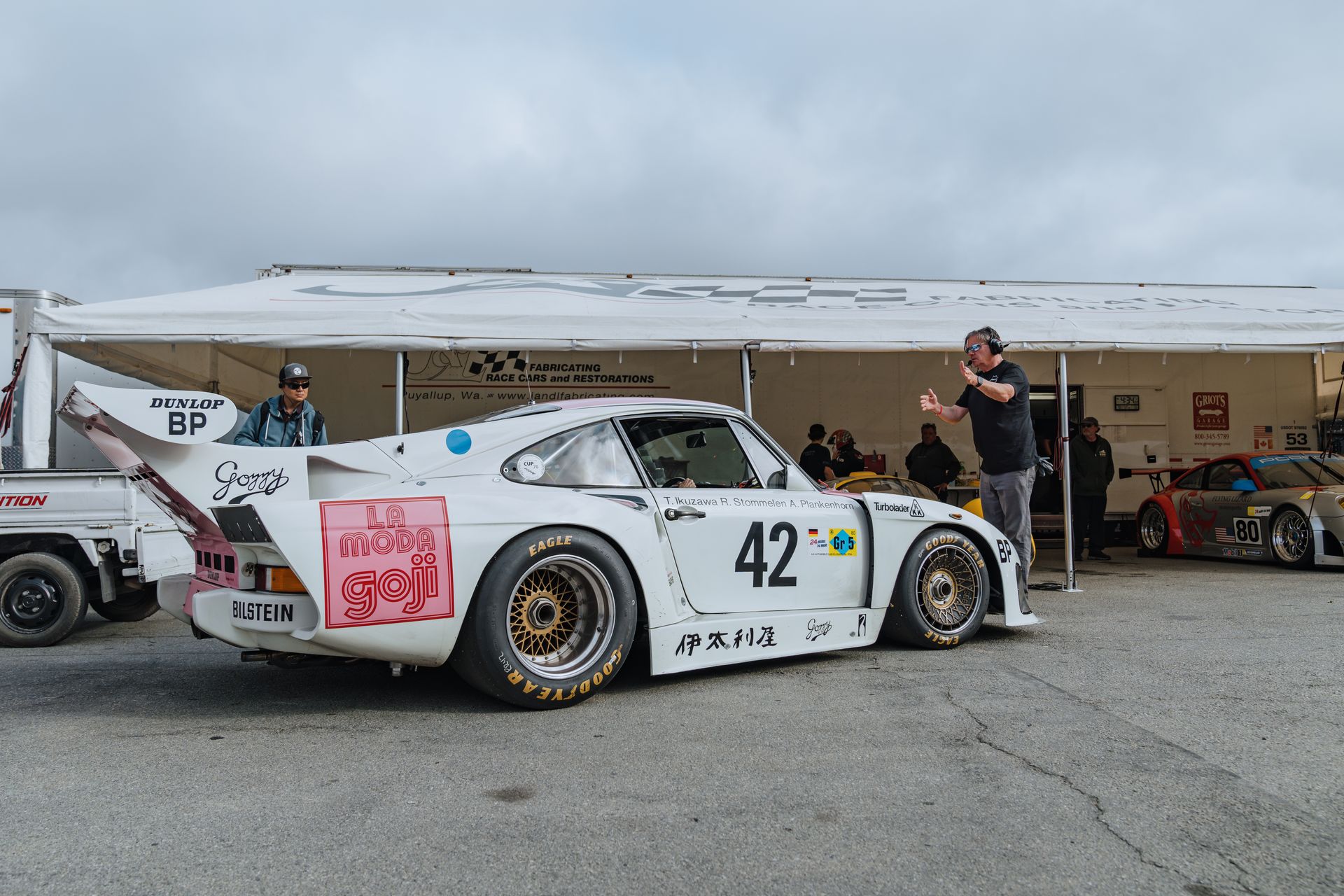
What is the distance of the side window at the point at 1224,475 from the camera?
417 inches

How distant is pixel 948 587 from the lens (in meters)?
5.26

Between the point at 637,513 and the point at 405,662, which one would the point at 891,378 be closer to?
the point at 637,513

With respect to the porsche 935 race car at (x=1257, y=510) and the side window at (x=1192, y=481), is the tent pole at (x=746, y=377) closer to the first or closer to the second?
the porsche 935 race car at (x=1257, y=510)

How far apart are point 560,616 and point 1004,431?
379 centimetres

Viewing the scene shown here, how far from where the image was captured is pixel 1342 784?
2.89 m

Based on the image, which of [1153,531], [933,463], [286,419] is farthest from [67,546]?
[1153,531]

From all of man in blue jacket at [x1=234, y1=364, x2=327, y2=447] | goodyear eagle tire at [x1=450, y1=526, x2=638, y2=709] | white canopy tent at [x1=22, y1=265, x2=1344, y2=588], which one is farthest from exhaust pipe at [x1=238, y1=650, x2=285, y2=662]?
white canopy tent at [x1=22, y1=265, x2=1344, y2=588]

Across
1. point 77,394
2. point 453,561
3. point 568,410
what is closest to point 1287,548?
point 568,410

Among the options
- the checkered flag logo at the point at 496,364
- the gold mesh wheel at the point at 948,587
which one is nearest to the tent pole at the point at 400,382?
the gold mesh wheel at the point at 948,587

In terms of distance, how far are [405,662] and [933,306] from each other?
690cm

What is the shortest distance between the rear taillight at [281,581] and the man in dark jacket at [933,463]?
9.87 meters

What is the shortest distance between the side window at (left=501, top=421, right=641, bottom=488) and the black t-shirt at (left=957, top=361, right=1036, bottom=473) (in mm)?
3127

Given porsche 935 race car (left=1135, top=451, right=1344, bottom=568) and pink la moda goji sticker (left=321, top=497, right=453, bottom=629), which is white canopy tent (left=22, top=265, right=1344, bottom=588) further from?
pink la moda goji sticker (left=321, top=497, right=453, bottom=629)

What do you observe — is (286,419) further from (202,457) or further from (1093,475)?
(1093,475)
